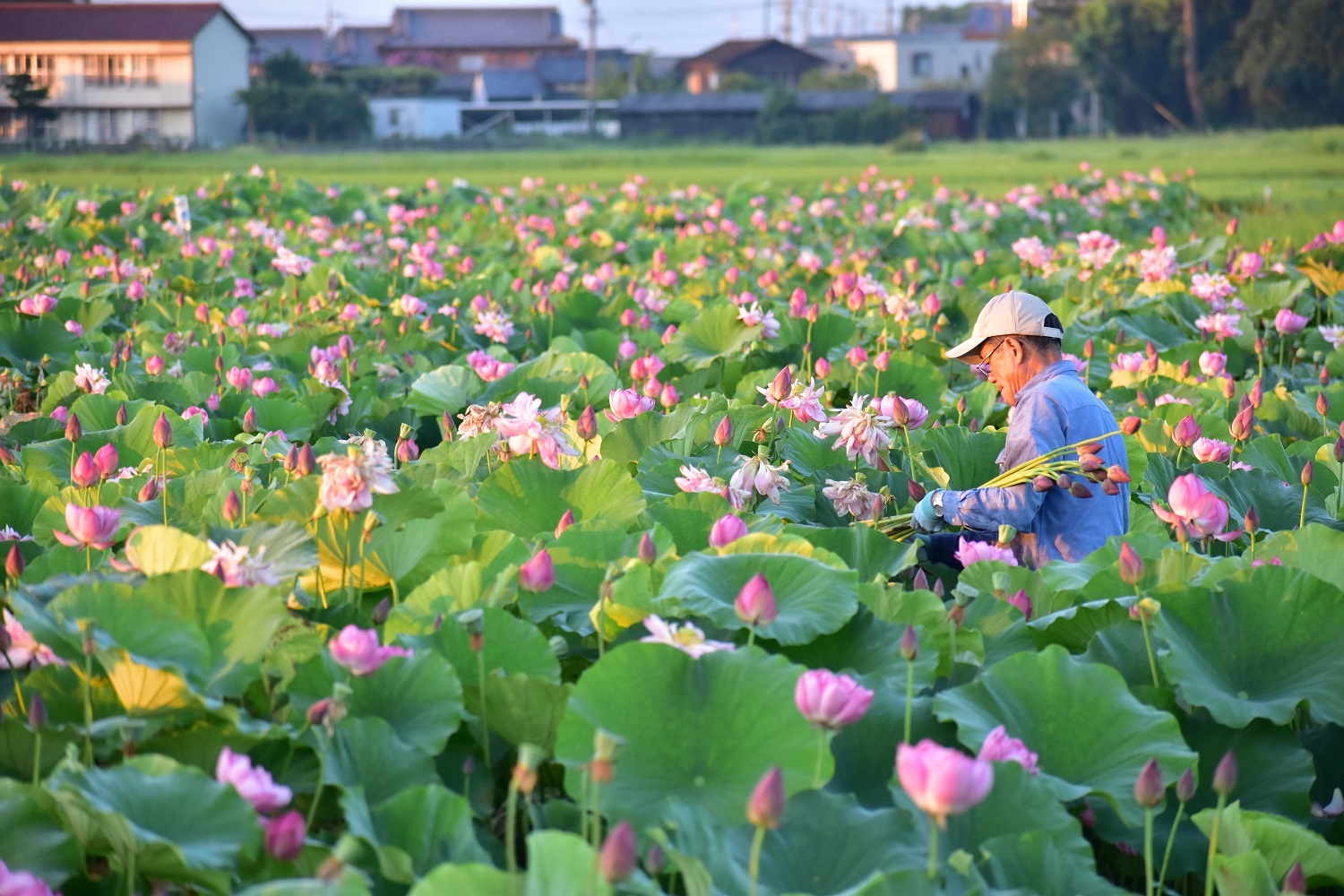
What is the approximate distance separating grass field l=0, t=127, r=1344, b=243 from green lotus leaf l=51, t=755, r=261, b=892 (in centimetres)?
1349

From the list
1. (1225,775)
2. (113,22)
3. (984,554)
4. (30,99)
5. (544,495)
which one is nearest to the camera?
(1225,775)

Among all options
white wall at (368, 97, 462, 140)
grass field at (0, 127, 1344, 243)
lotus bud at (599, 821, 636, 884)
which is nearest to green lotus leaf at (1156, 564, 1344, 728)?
lotus bud at (599, 821, 636, 884)

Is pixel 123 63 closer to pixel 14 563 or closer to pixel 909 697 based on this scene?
pixel 14 563

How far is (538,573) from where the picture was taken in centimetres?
162

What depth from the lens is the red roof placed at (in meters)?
35.0

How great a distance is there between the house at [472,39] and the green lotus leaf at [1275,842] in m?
53.6

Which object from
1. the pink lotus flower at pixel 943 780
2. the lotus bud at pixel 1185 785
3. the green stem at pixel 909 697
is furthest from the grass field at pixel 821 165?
the pink lotus flower at pixel 943 780

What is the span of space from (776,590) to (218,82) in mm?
38663

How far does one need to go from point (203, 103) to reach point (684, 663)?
38059mm

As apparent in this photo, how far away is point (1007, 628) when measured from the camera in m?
1.81

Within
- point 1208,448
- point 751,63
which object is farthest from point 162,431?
point 751,63

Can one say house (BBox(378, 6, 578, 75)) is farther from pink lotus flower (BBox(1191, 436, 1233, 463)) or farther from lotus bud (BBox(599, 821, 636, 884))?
lotus bud (BBox(599, 821, 636, 884))

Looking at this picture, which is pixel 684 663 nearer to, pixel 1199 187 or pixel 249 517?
pixel 249 517

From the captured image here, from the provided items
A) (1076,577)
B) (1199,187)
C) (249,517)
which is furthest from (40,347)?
(1199,187)
